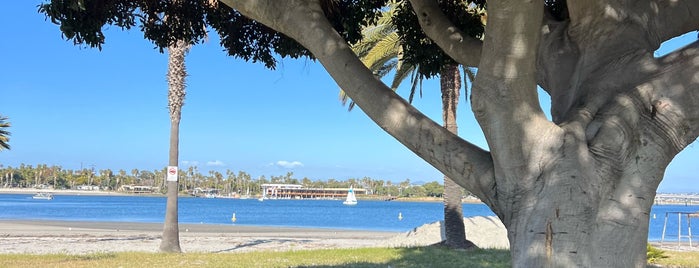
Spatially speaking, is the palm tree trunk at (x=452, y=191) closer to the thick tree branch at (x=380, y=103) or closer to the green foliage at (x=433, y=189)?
the thick tree branch at (x=380, y=103)

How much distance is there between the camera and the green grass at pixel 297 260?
11.1 metres

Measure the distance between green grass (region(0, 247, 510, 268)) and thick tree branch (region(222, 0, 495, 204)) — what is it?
6.46 m

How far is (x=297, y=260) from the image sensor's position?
470 inches

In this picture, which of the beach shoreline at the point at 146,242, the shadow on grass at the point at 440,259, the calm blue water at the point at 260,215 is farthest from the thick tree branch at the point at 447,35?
the calm blue water at the point at 260,215

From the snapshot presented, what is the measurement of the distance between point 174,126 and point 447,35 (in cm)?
1162

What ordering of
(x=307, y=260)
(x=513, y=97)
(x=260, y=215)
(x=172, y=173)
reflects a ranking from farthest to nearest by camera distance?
(x=260, y=215) < (x=172, y=173) < (x=307, y=260) < (x=513, y=97)

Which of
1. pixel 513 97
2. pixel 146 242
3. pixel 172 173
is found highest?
pixel 513 97

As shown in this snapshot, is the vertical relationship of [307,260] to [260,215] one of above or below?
above

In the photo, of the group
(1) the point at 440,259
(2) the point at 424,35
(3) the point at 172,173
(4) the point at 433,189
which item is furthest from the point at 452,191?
(4) the point at 433,189

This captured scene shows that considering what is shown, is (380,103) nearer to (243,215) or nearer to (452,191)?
(452,191)

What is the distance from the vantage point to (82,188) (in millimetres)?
197250

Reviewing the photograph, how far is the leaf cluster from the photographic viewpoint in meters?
7.14

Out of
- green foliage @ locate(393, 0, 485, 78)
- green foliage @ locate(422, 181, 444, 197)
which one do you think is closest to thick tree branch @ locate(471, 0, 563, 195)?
green foliage @ locate(393, 0, 485, 78)

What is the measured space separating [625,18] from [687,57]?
0.58 meters
